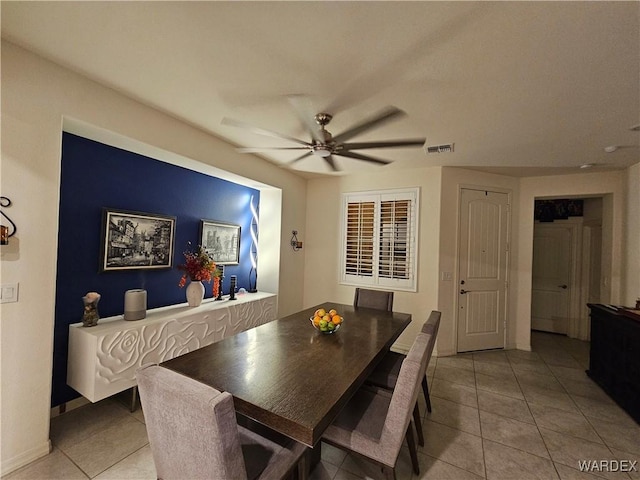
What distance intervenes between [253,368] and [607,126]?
3503mm

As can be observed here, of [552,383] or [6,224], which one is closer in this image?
[6,224]

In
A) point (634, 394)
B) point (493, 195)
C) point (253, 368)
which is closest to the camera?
point (253, 368)

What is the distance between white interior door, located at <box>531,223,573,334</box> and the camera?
15.6ft

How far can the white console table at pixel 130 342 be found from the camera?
6.56 ft

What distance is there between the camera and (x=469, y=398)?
104 inches

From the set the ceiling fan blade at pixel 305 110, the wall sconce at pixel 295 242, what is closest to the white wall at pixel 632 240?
the ceiling fan blade at pixel 305 110

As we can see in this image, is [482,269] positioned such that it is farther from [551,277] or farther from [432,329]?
[432,329]

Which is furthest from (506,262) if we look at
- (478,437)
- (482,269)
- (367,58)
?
(367,58)

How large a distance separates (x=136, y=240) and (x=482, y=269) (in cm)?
442

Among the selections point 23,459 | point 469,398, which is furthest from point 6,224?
point 469,398

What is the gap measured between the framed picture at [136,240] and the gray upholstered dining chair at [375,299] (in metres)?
2.21

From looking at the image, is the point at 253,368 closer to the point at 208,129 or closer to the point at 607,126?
the point at 208,129

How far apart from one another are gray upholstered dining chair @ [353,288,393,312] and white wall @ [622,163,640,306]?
295 centimetres

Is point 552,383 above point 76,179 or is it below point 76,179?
below
